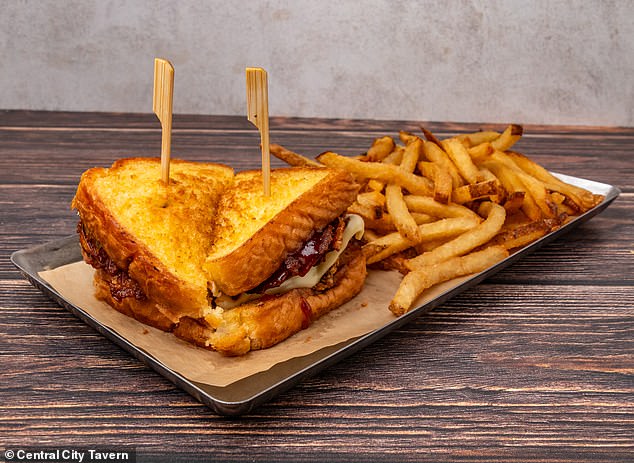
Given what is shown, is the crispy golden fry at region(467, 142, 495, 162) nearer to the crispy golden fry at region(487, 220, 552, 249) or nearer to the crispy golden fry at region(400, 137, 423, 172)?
the crispy golden fry at region(400, 137, 423, 172)

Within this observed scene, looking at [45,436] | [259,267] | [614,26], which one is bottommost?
[45,436]

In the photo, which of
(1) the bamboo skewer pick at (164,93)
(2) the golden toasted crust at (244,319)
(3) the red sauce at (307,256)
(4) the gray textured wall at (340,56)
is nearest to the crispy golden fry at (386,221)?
(3) the red sauce at (307,256)

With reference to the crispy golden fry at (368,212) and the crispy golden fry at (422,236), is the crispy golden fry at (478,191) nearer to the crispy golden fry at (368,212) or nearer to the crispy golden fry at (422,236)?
the crispy golden fry at (422,236)

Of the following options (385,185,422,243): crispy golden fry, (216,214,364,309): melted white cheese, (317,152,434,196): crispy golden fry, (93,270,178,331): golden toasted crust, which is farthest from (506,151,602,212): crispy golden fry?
(93,270,178,331): golden toasted crust

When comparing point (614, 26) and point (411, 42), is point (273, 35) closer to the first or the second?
point (411, 42)

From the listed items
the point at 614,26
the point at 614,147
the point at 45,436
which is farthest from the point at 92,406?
the point at 614,26
